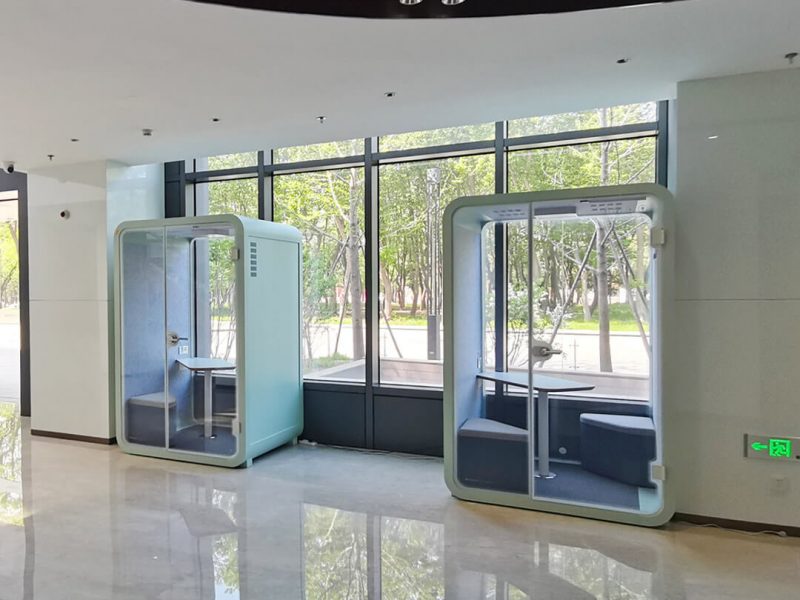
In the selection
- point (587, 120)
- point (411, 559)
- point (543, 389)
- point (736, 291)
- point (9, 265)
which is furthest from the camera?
point (9, 265)

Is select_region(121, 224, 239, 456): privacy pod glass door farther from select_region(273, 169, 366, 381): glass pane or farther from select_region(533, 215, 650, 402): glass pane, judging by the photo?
select_region(533, 215, 650, 402): glass pane

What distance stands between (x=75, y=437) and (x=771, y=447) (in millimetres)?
5982

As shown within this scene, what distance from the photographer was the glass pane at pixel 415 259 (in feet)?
16.7

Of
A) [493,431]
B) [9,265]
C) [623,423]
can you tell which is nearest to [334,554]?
[493,431]

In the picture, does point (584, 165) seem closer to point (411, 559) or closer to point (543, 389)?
point (543, 389)

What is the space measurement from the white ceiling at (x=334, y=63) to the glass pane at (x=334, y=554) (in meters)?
2.77

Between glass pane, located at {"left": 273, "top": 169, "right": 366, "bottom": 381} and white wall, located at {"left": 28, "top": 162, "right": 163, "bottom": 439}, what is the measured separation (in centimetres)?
160

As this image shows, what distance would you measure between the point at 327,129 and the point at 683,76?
101 inches

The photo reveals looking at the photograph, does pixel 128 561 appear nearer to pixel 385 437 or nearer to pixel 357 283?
pixel 385 437

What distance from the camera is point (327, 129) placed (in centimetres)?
455

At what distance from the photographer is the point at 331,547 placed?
3.28 meters

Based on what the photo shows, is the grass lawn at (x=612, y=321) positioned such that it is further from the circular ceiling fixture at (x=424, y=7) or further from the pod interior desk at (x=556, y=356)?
the circular ceiling fixture at (x=424, y=7)

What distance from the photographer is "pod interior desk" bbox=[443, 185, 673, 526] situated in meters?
3.84

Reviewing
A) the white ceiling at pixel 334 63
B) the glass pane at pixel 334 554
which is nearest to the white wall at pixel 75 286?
the white ceiling at pixel 334 63
